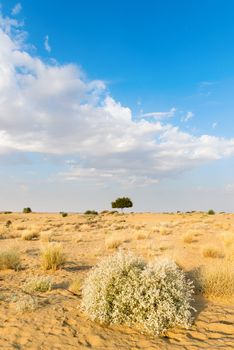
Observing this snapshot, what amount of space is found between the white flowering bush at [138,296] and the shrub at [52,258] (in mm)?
4660

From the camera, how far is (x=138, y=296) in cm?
736

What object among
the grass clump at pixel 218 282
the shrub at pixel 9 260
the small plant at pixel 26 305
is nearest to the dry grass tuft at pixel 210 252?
the grass clump at pixel 218 282

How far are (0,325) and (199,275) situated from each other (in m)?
5.40

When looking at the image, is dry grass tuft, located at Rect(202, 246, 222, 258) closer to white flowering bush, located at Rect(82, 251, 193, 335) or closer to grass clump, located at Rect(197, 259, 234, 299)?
grass clump, located at Rect(197, 259, 234, 299)

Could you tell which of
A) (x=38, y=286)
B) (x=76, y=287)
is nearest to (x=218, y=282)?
(x=76, y=287)

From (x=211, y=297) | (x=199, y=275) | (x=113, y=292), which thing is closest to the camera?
(x=113, y=292)

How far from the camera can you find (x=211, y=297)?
Result: 921 cm

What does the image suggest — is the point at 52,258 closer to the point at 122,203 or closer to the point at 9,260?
the point at 9,260

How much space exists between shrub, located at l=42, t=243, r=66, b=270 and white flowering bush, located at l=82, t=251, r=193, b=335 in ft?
15.3

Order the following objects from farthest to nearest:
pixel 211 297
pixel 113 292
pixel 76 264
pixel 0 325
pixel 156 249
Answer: pixel 156 249
pixel 76 264
pixel 211 297
pixel 113 292
pixel 0 325

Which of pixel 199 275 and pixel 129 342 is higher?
pixel 199 275

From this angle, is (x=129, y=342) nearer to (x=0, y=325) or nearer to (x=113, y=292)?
(x=113, y=292)

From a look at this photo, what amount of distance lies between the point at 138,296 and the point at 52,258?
5754mm

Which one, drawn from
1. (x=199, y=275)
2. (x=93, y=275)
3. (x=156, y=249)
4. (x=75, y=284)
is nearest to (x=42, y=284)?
(x=75, y=284)
